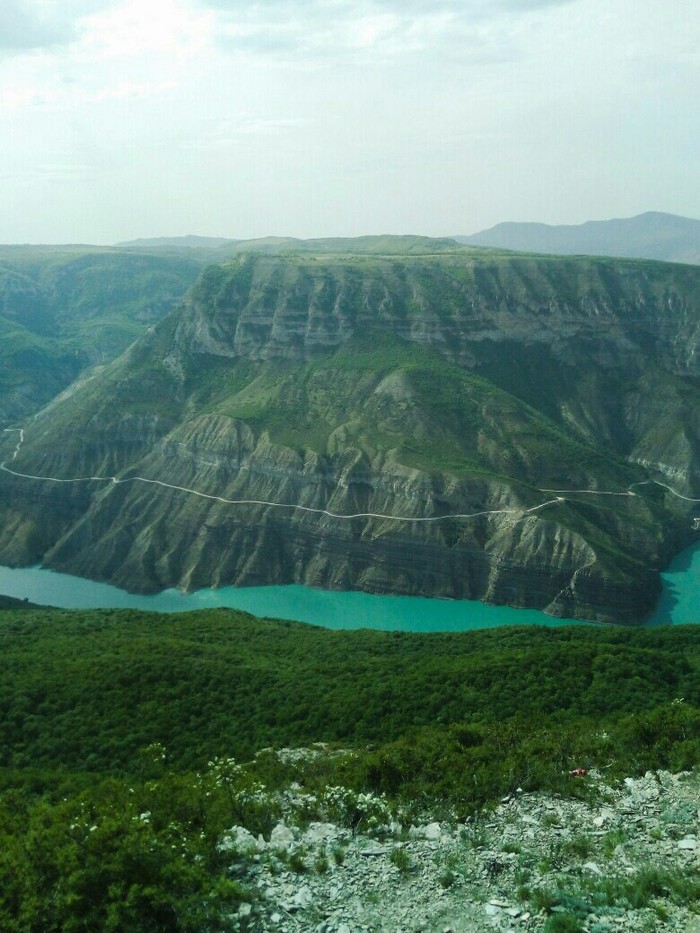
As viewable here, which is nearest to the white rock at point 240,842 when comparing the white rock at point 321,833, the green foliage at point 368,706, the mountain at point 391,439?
the white rock at point 321,833

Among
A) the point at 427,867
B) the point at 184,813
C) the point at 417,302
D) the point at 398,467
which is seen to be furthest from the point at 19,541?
the point at 427,867

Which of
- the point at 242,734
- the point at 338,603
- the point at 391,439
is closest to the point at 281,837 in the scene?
the point at 242,734

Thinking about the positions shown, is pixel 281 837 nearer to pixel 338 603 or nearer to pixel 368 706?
pixel 368 706

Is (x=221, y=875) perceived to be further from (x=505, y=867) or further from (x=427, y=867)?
(x=505, y=867)

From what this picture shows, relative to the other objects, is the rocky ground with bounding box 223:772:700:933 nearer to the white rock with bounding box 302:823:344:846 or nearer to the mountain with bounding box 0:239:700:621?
the white rock with bounding box 302:823:344:846

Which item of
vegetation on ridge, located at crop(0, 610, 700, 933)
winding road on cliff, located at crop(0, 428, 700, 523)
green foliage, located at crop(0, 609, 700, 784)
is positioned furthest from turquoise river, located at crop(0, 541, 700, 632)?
green foliage, located at crop(0, 609, 700, 784)

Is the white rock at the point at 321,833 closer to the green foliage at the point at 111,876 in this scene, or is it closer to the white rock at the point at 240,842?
the white rock at the point at 240,842
